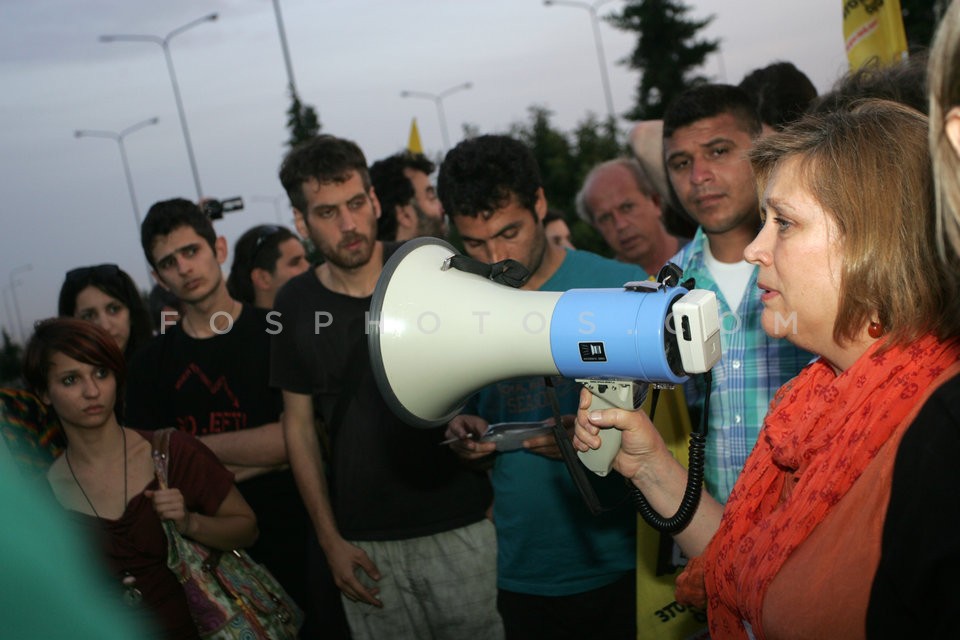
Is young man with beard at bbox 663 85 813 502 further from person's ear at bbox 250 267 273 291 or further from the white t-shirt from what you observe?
person's ear at bbox 250 267 273 291

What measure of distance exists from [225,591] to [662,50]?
33.5 meters

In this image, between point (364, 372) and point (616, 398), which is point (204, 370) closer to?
point (364, 372)

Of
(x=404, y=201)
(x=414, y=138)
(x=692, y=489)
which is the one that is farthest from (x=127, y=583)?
(x=414, y=138)

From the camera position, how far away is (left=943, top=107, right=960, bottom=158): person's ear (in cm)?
99

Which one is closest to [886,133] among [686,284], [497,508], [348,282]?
[686,284]

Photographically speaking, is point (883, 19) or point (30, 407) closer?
point (30, 407)

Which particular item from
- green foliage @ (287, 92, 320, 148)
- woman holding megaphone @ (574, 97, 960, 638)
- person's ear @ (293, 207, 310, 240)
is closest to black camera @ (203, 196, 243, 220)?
person's ear @ (293, 207, 310, 240)

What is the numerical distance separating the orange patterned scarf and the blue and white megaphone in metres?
0.21

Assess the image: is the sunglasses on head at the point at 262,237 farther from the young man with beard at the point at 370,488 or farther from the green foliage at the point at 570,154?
the green foliage at the point at 570,154

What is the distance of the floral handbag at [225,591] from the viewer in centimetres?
263

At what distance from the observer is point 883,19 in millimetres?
3475

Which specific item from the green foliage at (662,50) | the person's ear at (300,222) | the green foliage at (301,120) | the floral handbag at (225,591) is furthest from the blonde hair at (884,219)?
the green foliage at (662,50)

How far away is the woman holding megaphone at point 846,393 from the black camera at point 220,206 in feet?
13.2

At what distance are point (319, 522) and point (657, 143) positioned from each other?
210 cm
